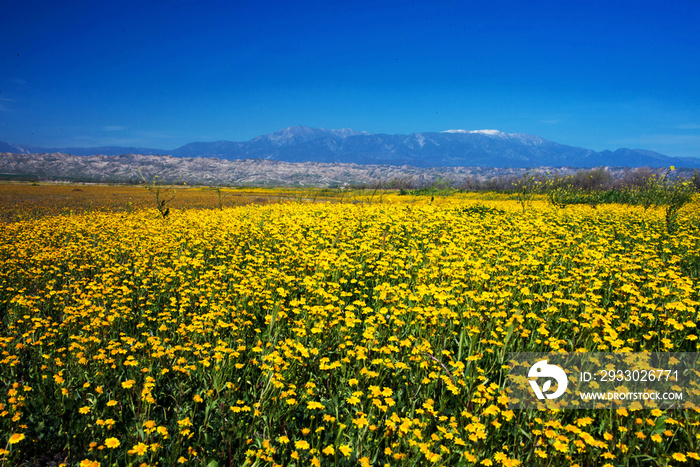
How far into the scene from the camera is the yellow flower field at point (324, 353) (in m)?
3.06

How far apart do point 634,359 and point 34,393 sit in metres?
6.63

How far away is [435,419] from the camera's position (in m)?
3.50

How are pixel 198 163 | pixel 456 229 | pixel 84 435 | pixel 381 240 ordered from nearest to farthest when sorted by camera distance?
pixel 84 435 → pixel 381 240 → pixel 456 229 → pixel 198 163

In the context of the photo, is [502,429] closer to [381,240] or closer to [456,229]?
[381,240]

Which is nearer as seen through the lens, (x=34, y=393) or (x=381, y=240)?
(x=34, y=393)

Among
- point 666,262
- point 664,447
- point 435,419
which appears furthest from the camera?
point 666,262

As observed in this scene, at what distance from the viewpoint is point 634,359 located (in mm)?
3850

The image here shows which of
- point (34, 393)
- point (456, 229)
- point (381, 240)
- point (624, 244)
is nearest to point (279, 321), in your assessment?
point (34, 393)

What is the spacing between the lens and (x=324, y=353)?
4.45 metres

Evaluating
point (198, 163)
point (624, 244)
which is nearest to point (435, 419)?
point (624, 244)

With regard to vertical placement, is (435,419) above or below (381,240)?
below

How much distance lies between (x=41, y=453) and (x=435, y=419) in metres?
3.78

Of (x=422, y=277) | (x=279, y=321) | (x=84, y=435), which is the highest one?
(x=422, y=277)

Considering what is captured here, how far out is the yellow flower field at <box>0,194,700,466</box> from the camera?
3059mm
